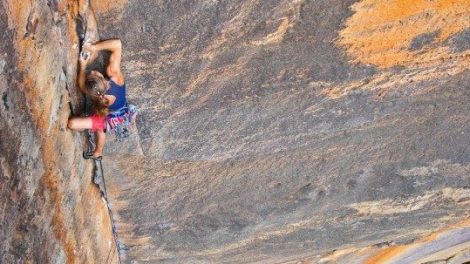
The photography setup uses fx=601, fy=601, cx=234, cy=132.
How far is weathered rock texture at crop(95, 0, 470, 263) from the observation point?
2727 mm

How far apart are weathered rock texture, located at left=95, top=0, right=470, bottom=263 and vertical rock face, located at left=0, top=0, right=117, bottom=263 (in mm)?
254

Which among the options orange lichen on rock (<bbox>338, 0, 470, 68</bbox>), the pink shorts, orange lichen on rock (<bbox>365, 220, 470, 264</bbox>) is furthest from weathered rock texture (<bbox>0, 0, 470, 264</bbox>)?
orange lichen on rock (<bbox>365, 220, 470, 264</bbox>)

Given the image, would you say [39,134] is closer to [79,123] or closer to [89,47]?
[79,123]

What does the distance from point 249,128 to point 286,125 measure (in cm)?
20

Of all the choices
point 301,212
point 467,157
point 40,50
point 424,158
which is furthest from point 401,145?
point 40,50

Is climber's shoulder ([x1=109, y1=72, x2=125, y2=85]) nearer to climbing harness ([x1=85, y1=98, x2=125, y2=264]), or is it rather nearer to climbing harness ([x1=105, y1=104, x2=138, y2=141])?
climbing harness ([x1=105, y1=104, x2=138, y2=141])

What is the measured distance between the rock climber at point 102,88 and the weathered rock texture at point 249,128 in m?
0.07

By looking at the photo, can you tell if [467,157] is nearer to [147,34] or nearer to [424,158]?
[424,158]

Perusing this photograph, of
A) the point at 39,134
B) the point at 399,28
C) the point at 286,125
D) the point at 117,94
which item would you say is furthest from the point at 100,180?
the point at 399,28

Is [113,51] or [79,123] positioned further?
[79,123]

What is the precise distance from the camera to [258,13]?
8.75 ft

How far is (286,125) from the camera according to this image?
3.30 meters

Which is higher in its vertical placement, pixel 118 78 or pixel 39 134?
pixel 118 78

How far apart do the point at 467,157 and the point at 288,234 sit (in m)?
1.40
